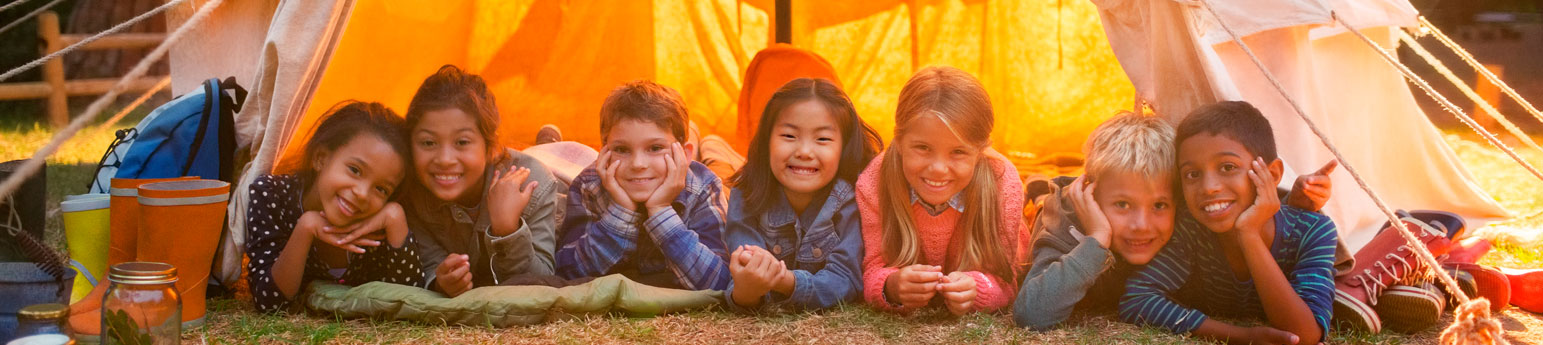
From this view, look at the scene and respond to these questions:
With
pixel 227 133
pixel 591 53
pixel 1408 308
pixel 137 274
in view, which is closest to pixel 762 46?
pixel 591 53

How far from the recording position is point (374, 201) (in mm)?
2785

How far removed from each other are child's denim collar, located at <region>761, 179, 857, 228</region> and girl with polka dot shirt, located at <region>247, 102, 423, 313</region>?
33.9 inches

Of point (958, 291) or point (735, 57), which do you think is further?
point (735, 57)

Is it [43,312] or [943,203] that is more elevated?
[943,203]

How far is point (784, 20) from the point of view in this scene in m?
4.59

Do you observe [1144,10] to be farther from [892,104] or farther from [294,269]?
[294,269]

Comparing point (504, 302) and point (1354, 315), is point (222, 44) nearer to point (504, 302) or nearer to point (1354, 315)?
point (504, 302)

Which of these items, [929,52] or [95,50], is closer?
[929,52]

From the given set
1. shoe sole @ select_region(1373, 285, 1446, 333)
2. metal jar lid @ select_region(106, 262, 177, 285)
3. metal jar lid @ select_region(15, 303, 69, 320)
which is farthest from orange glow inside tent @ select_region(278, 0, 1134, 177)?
metal jar lid @ select_region(15, 303, 69, 320)

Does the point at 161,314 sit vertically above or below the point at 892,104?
below

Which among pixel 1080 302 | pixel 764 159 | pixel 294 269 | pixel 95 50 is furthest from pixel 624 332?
pixel 95 50

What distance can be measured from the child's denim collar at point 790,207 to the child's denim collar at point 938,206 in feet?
0.53

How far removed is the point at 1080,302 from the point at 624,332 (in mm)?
1107

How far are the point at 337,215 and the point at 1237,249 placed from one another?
203cm
